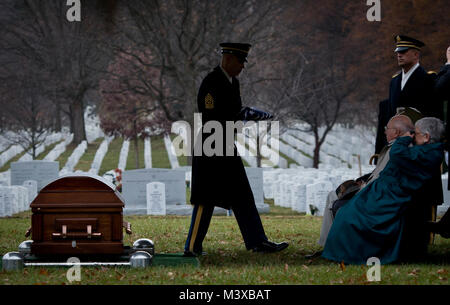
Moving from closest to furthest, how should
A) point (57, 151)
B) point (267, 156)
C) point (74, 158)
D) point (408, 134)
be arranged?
point (408, 134) < point (74, 158) < point (267, 156) < point (57, 151)

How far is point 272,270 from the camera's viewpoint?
21.9 feet

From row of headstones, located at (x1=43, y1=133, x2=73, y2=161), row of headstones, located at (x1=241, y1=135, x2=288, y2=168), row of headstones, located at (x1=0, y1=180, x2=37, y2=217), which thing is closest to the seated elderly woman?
row of headstones, located at (x1=0, y1=180, x2=37, y2=217)

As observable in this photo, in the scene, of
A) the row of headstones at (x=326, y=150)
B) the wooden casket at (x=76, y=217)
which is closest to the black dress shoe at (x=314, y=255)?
the wooden casket at (x=76, y=217)

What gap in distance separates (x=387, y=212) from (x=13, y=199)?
11.4 meters

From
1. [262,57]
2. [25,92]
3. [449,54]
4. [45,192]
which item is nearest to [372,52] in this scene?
[262,57]

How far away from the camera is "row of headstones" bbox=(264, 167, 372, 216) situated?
16.6 meters

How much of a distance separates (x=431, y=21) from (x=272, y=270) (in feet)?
67.5

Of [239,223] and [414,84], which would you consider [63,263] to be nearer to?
[239,223]

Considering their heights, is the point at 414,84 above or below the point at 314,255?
above

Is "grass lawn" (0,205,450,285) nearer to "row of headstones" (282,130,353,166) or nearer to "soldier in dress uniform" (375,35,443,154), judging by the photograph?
"soldier in dress uniform" (375,35,443,154)

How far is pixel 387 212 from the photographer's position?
7082 millimetres

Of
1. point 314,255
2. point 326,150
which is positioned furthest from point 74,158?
point 314,255

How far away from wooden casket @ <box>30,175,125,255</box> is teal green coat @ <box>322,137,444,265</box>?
217 centimetres
